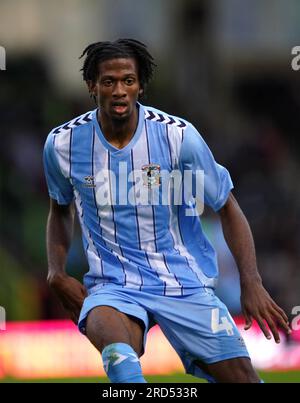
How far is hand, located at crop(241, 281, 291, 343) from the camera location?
625 cm

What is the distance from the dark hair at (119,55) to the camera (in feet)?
21.0

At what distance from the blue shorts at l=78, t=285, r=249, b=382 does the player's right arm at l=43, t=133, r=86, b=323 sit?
0.22 metres

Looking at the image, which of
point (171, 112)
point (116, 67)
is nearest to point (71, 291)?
point (116, 67)

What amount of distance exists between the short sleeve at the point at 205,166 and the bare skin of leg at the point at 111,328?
0.79 meters

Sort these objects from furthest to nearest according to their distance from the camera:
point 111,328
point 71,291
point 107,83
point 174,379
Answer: point 174,379 → point 71,291 → point 107,83 → point 111,328

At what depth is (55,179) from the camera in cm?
670

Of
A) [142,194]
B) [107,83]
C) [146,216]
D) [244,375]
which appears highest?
[107,83]

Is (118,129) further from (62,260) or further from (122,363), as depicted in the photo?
(122,363)

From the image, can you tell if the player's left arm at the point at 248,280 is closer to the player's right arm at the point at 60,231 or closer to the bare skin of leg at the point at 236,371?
the bare skin of leg at the point at 236,371

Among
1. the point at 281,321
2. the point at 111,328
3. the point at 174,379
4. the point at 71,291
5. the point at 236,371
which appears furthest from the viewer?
the point at 174,379

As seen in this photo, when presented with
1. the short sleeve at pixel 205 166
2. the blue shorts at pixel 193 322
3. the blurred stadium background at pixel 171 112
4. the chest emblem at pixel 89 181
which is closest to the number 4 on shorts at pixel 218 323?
the blue shorts at pixel 193 322

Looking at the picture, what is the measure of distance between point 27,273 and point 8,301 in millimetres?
871

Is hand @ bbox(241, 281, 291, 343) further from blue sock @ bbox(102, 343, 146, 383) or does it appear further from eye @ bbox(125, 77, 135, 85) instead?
eye @ bbox(125, 77, 135, 85)

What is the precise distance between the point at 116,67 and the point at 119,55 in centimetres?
7
